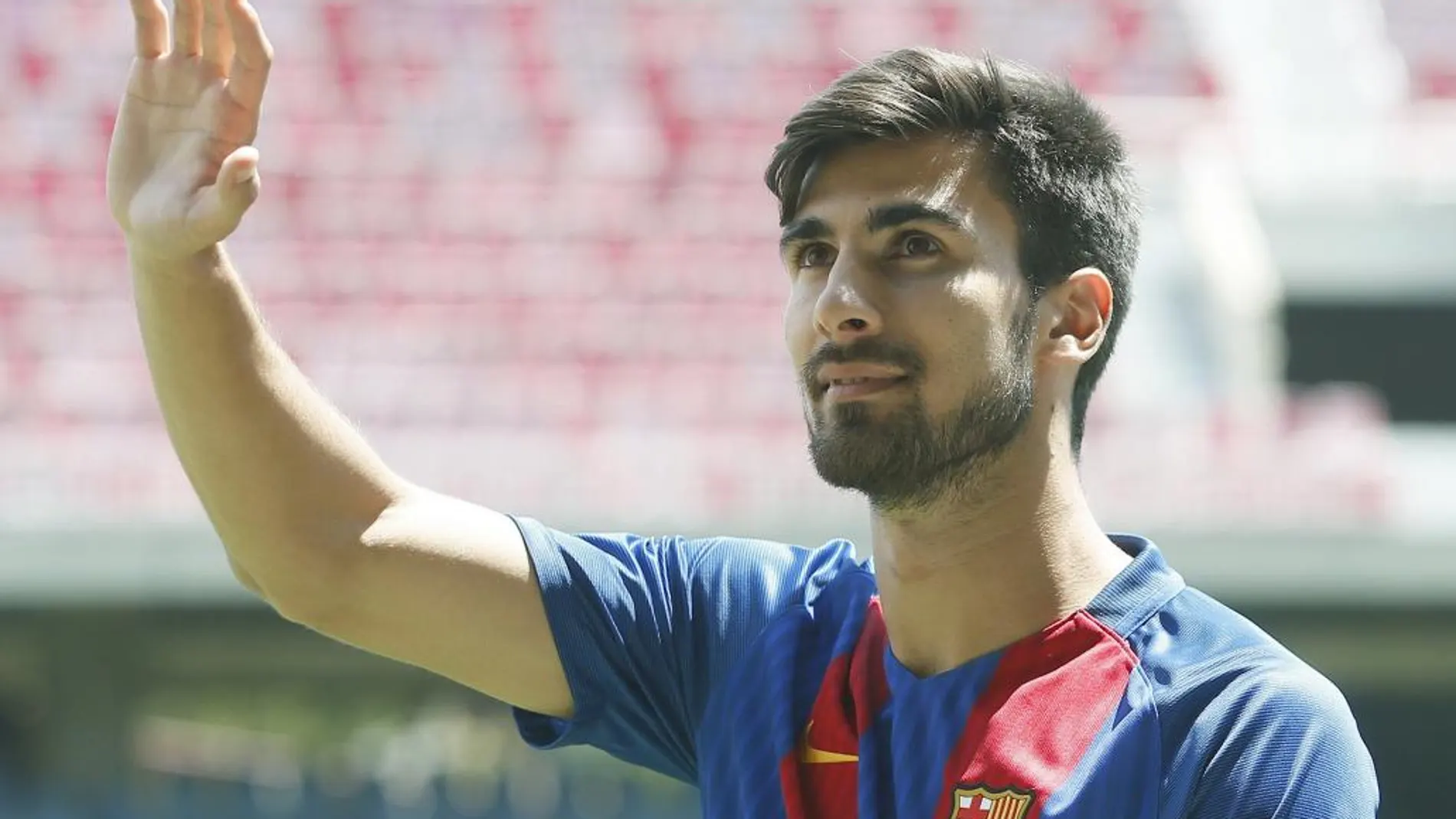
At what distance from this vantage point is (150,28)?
219 centimetres

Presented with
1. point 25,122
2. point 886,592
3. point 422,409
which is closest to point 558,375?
point 422,409

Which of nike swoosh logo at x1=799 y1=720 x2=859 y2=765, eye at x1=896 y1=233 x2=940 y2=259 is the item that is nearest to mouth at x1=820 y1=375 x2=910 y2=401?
eye at x1=896 y1=233 x2=940 y2=259

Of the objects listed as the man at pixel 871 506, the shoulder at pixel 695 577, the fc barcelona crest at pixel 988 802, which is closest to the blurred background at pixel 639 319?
the shoulder at pixel 695 577

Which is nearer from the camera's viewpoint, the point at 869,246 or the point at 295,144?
the point at 869,246

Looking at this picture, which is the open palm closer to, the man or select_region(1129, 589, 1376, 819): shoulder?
the man

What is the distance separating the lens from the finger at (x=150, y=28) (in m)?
2.18

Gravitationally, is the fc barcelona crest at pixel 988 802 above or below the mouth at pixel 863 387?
below

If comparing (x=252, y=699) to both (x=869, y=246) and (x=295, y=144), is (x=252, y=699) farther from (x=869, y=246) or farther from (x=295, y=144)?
(x=869, y=246)

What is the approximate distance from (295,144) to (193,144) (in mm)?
7890

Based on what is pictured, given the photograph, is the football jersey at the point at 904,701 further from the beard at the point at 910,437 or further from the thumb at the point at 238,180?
the thumb at the point at 238,180

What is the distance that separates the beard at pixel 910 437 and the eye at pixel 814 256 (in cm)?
14

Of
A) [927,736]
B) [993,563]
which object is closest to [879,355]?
[993,563]

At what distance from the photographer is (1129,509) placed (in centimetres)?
766

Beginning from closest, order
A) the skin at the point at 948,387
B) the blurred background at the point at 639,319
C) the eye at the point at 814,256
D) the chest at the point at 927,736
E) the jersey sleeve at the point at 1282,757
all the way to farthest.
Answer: the jersey sleeve at the point at 1282,757 → the chest at the point at 927,736 → the skin at the point at 948,387 → the eye at the point at 814,256 → the blurred background at the point at 639,319
